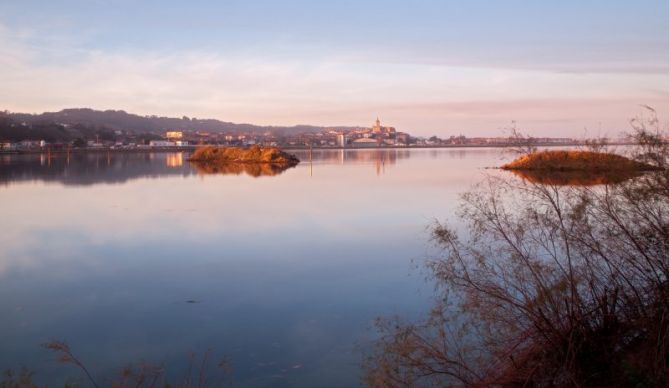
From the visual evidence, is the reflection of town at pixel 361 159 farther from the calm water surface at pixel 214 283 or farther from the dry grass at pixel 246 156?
the calm water surface at pixel 214 283

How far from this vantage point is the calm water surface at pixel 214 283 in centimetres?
540

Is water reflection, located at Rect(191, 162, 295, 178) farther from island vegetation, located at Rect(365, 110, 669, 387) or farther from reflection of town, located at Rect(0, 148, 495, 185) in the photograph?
island vegetation, located at Rect(365, 110, 669, 387)

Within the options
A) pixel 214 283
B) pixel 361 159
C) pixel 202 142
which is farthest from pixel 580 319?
pixel 202 142

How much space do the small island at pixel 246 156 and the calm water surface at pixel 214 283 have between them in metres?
28.4

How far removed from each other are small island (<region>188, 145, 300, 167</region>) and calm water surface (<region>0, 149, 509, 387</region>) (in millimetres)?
28426

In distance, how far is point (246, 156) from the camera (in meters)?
47.2

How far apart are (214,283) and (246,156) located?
131ft

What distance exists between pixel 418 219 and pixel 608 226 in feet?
26.1

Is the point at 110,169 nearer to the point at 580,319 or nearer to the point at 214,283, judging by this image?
the point at 214,283

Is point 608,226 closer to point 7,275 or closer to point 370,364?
point 370,364

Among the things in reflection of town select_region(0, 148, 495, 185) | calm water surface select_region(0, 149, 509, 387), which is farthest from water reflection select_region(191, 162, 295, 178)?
calm water surface select_region(0, 149, 509, 387)

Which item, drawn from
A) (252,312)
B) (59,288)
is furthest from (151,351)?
(59,288)

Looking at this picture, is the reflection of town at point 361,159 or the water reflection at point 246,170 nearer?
the water reflection at point 246,170

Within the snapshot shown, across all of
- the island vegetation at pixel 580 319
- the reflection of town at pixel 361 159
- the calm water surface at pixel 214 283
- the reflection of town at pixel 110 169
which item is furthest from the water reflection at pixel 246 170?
the island vegetation at pixel 580 319
